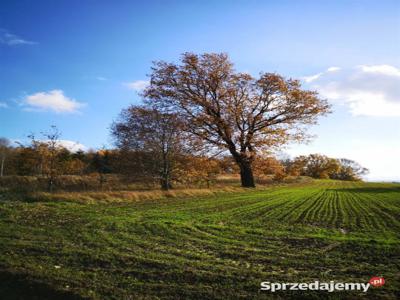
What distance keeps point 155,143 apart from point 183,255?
20707 mm

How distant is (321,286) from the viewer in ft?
20.0

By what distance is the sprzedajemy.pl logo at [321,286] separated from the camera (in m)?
5.98

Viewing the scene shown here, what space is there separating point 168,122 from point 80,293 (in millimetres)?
23978

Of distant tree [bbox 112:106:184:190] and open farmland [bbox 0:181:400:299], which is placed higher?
distant tree [bbox 112:106:184:190]

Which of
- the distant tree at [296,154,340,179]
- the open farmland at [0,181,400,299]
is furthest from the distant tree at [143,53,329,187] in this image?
the distant tree at [296,154,340,179]

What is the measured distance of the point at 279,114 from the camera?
34188 mm

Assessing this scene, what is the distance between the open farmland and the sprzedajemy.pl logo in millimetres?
165

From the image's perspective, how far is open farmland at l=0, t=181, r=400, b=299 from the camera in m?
5.98

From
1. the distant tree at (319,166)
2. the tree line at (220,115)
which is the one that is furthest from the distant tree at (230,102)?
the distant tree at (319,166)

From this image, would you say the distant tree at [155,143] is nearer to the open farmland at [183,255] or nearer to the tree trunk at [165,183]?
the tree trunk at [165,183]

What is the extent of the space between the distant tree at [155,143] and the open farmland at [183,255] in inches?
548

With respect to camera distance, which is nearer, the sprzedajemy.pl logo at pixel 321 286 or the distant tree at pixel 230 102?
the sprzedajemy.pl logo at pixel 321 286

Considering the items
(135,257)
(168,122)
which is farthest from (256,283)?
(168,122)

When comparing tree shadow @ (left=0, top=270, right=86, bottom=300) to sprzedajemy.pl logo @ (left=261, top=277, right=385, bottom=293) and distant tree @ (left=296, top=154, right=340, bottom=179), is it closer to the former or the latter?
sprzedajemy.pl logo @ (left=261, top=277, right=385, bottom=293)
